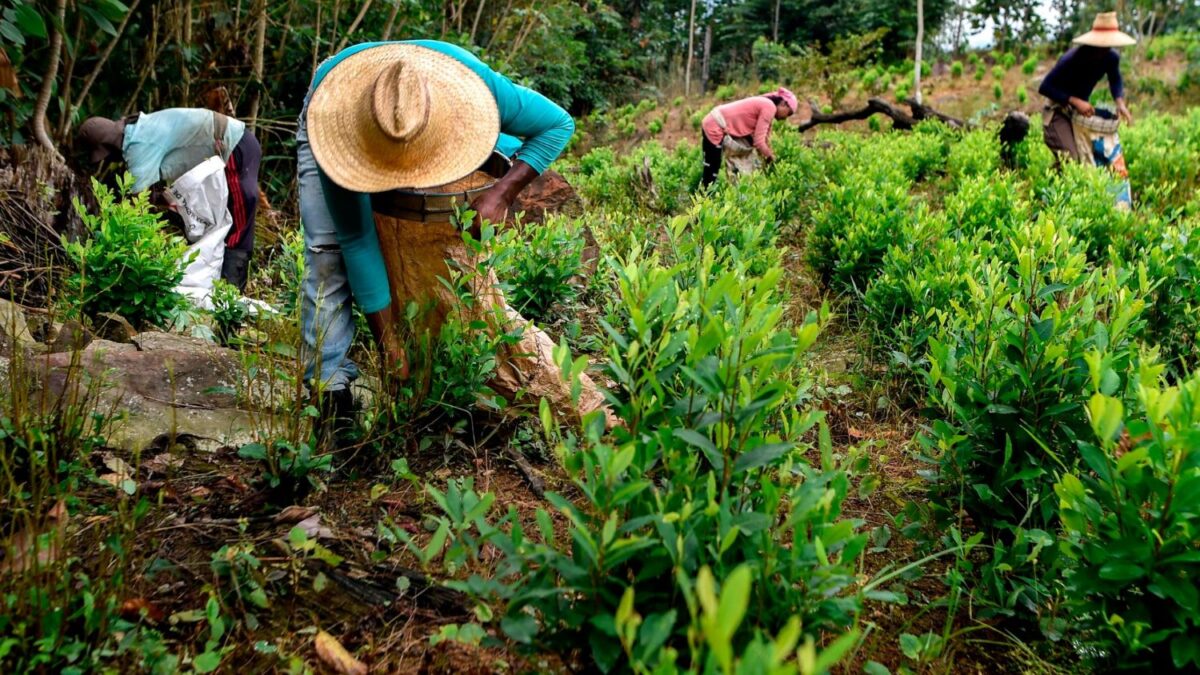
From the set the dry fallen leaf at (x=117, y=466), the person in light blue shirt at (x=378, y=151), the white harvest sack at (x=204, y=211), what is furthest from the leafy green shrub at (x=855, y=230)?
the white harvest sack at (x=204, y=211)

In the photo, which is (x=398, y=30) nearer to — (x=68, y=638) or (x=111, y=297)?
(x=111, y=297)

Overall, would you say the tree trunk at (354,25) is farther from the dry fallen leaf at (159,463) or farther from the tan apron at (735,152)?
the dry fallen leaf at (159,463)

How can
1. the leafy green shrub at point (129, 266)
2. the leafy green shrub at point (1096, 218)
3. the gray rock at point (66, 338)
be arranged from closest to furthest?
the gray rock at point (66, 338)
the leafy green shrub at point (129, 266)
the leafy green shrub at point (1096, 218)

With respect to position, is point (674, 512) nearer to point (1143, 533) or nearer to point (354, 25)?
point (1143, 533)

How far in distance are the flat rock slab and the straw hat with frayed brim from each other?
0.79 meters

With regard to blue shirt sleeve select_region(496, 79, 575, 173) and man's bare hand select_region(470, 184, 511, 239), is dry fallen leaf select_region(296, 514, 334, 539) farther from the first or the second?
blue shirt sleeve select_region(496, 79, 575, 173)

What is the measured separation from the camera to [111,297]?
3.90 m

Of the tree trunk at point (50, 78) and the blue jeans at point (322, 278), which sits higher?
the tree trunk at point (50, 78)

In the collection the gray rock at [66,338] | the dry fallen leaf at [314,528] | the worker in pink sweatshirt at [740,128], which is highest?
the worker in pink sweatshirt at [740,128]

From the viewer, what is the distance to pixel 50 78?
4.63m

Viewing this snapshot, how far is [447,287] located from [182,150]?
325 centimetres

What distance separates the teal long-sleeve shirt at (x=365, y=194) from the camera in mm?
2682

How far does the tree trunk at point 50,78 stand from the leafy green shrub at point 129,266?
1.04 m

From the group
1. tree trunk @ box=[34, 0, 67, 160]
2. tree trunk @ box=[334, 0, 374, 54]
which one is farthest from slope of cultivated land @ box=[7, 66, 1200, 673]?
tree trunk @ box=[334, 0, 374, 54]
